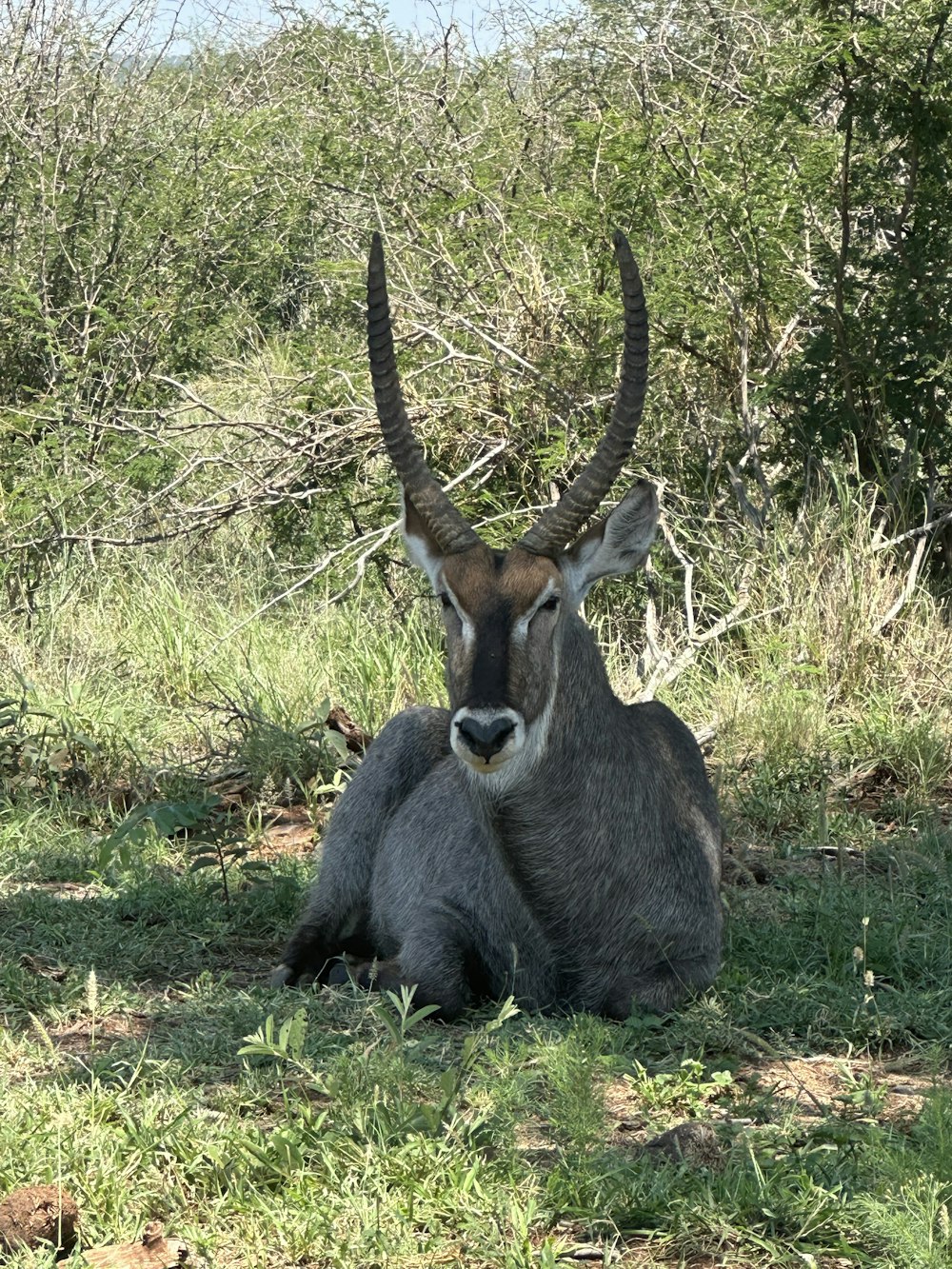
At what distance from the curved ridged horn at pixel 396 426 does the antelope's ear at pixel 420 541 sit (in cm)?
4

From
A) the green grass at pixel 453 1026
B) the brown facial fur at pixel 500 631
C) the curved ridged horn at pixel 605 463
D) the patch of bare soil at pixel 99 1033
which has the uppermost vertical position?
the curved ridged horn at pixel 605 463

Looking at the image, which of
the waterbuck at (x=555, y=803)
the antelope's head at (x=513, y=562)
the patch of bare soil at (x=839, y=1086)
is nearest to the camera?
the patch of bare soil at (x=839, y=1086)

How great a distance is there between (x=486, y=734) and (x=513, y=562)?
1.92 feet

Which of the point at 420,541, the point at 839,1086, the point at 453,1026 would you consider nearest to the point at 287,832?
the point at 420,541

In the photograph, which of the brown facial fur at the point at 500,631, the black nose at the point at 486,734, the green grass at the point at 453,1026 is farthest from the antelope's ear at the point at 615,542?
the green grass at the point at 453,1026

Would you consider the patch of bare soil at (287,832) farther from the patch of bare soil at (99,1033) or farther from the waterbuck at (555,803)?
the patch of bare soil at (99,1033)

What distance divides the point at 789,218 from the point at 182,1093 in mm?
5633

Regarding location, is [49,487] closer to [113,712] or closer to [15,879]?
[113,712]

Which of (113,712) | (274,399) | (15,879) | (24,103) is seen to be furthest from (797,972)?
(24,103)

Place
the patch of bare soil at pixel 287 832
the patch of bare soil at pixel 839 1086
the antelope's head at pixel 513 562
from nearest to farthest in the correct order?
the patch of bare soil at pixel 839 1086 → the antelope's head at pixel 513 562 → the patch of bare soil at pixel 287 832

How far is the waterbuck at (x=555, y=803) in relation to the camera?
13.4 ft

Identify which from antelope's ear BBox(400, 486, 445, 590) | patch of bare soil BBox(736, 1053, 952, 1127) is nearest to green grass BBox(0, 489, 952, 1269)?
patch of bare soil BBox(736, 1053, 952, 1127)

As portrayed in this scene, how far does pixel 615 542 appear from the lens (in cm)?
432

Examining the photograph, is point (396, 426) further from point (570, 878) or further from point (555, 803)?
point (570, 878)
